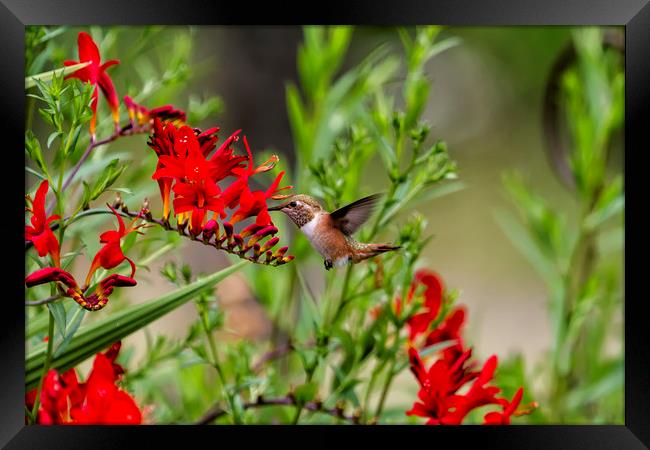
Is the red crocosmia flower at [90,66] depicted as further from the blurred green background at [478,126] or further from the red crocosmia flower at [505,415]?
the blurred green background at [478,126]

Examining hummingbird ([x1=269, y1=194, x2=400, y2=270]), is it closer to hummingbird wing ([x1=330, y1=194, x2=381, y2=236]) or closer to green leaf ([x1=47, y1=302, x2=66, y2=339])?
hummingbird wing ([x1=330, y1=194, x2=381, y2=236])

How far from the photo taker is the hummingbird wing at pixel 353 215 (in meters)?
0.49

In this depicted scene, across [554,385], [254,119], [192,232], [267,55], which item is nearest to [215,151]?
[192,232]

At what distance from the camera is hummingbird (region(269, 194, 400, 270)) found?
1.61ft

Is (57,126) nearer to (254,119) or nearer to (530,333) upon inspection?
(254,119)

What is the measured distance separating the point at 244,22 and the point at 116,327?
21 centimetres

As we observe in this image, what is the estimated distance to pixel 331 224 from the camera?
507 mm

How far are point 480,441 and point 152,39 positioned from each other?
0.51 m

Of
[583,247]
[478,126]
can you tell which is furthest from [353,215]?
[478,126]

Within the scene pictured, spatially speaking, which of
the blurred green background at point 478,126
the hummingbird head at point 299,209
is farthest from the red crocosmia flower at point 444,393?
the blurred green background at point 478,126

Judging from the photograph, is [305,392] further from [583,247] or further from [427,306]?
[583,247]

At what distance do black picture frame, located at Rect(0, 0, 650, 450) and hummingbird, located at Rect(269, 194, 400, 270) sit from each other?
4.4 inches

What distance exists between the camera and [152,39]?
79 centimetres

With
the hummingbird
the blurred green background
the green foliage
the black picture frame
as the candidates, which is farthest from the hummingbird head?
the blurred green background
